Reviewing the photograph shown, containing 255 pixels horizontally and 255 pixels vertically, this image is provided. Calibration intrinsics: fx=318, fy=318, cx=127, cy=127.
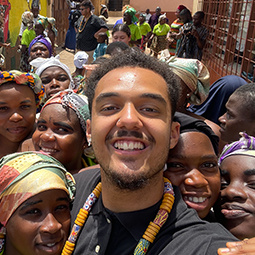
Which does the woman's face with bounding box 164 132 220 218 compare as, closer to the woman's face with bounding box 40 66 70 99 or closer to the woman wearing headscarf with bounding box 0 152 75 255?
the woman wearing headscarf with bounding box 0 152 75 255

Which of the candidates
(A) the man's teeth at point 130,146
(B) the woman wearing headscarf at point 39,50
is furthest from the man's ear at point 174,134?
(B) the woman wearing headscarf at point 39,50

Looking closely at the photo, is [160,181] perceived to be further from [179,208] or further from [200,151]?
[200,151]

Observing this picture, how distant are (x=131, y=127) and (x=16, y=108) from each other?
1629 millimetres

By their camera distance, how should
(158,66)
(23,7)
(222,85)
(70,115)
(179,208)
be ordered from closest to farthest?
(179,208) → (158,66) → (70,115) → (222,85) → (23,7)

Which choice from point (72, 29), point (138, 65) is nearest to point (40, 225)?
point (138, 65)

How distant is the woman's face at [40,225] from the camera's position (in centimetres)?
180

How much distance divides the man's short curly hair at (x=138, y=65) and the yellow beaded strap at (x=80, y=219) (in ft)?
1.87

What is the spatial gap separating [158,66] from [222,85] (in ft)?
7.30

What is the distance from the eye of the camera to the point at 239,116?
297 cm

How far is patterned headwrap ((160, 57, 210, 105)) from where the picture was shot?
3.09 metres

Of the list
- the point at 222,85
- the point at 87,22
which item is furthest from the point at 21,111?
the point at 87,22

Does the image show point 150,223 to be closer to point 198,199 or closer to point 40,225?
point 198,199

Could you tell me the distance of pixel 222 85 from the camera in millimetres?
3887

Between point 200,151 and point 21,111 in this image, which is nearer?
point 200,151
